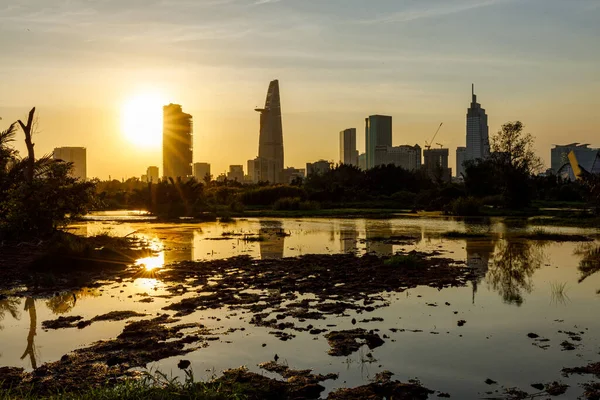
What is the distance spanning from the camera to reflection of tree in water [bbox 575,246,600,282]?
19359mm

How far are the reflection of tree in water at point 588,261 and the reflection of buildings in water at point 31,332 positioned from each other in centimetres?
1454

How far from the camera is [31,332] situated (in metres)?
12.0

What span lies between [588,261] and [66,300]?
17.5 metres

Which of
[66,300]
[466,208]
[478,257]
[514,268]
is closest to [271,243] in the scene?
[478,257]

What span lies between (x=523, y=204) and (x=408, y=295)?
45646 millimetres

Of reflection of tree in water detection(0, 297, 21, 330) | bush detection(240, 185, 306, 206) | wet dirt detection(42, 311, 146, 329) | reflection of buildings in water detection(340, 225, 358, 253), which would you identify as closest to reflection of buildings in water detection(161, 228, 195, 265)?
reflection of buildings in water detection(340, 225, 358, 253)

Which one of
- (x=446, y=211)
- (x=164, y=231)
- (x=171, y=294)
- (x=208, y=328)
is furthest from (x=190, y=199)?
(x=208, y=328)

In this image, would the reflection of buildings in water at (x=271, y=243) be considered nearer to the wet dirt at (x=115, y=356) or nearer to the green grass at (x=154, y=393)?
the wet dirt at (x=115, y=356)

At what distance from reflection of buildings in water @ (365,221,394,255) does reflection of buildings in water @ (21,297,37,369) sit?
45.3ft

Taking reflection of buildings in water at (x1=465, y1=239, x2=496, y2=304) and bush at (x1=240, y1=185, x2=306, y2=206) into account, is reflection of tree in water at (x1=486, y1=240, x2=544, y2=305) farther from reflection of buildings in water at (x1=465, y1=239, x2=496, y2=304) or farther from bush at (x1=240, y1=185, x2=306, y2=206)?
bush at (x1=240, y1=185, x2=306, y2=206)

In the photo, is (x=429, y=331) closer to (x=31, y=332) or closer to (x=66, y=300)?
(x=31, y=332)

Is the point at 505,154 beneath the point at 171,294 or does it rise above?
above

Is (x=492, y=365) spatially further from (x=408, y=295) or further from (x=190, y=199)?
(x=190, y=199)

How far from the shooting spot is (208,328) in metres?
A: 12.0
